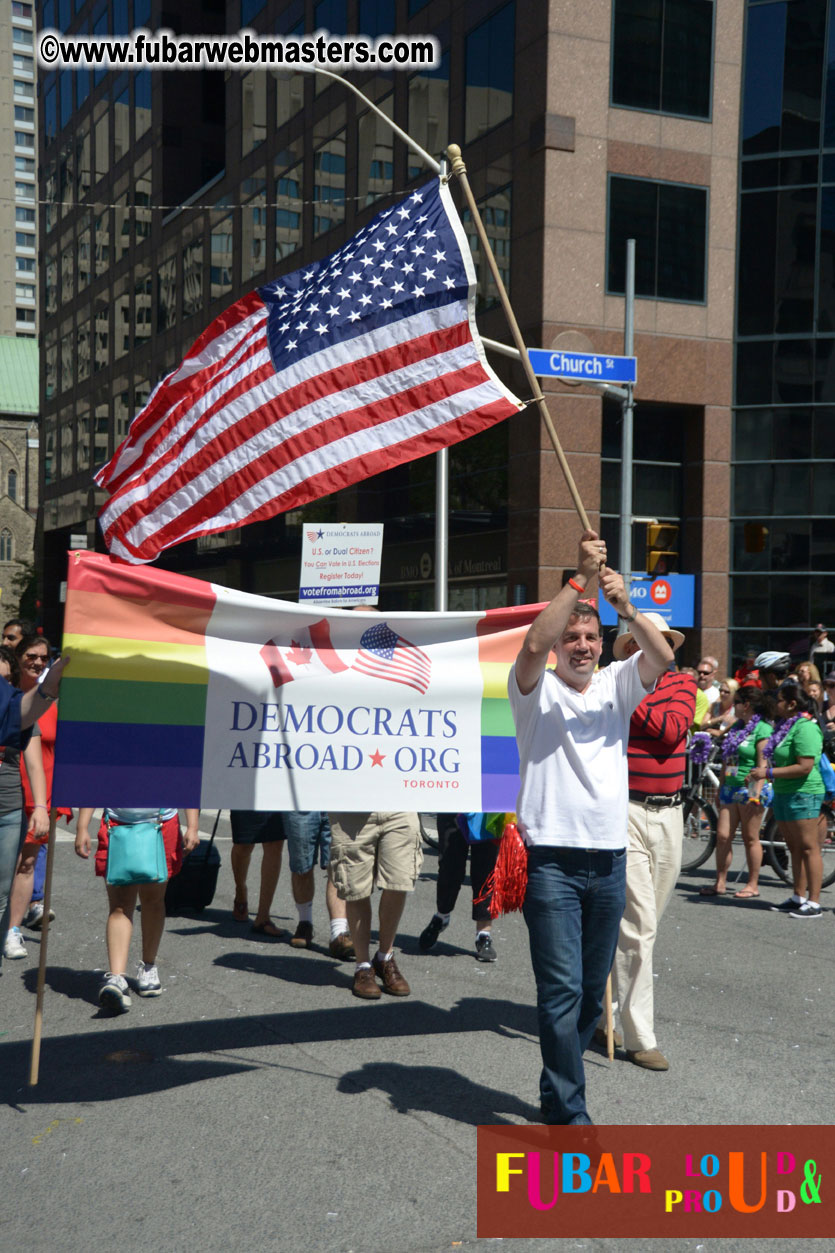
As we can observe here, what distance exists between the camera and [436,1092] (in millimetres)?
5617

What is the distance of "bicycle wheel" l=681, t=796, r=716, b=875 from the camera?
12648 mm

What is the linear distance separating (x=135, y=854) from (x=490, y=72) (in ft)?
76.5

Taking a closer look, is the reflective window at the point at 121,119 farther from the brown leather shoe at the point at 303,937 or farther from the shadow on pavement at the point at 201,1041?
the shadow on pavement at the point at 201,1041

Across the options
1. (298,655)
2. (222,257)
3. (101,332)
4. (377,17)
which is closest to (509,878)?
(298,655)

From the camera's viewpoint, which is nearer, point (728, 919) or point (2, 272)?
point (728, 919)

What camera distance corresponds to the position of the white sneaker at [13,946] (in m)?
8.16

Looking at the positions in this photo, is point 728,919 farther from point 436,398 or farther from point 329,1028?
point 436,398

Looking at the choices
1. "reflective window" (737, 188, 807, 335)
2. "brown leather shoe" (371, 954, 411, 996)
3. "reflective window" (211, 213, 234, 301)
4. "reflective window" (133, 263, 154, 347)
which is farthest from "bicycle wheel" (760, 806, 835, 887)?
"reflective window" (133, 263, 154, 347)

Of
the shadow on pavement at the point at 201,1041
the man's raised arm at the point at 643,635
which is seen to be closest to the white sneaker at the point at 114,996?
the shadow on pavement at the point at 201,1041

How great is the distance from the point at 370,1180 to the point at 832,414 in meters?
24.3

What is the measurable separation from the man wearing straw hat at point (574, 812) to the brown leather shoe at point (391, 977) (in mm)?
2340

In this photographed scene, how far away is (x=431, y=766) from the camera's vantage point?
6148 mm

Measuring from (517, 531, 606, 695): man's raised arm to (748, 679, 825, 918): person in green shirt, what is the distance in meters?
5.96

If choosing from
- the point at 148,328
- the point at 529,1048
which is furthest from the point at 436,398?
the point at 148,328
